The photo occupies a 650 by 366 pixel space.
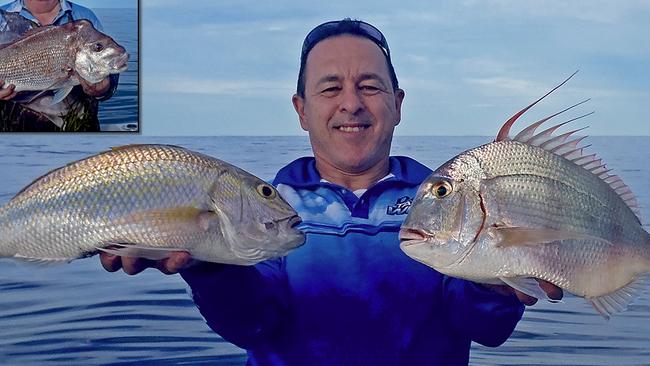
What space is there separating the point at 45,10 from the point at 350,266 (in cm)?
123

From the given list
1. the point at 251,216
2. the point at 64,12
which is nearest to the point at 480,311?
the point at 251,216

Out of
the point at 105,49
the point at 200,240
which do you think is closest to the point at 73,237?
the point at 200,240

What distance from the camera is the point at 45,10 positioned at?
2557mm

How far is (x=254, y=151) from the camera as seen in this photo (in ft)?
8.01

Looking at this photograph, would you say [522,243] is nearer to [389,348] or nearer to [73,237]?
[389,348]

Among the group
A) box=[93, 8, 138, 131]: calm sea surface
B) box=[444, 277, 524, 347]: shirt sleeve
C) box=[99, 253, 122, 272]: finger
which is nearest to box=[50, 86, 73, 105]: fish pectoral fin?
box=[93, 8, 138, 131]: calm sea surface

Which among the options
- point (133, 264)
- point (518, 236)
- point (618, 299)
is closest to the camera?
point (518, 236)

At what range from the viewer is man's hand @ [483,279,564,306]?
2.10 meters

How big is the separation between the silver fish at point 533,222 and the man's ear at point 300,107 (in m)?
0.52

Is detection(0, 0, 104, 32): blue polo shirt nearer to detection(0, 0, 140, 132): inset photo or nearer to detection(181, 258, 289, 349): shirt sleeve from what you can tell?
detection(0, 0, 140, 132): inset photo

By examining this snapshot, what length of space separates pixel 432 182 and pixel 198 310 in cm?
84

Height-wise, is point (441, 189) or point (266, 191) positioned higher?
point (441, 189)

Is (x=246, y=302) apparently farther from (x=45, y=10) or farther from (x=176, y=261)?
(x=45, y=10)

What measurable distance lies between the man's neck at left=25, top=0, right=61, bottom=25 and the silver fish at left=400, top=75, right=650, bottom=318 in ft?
4.25
